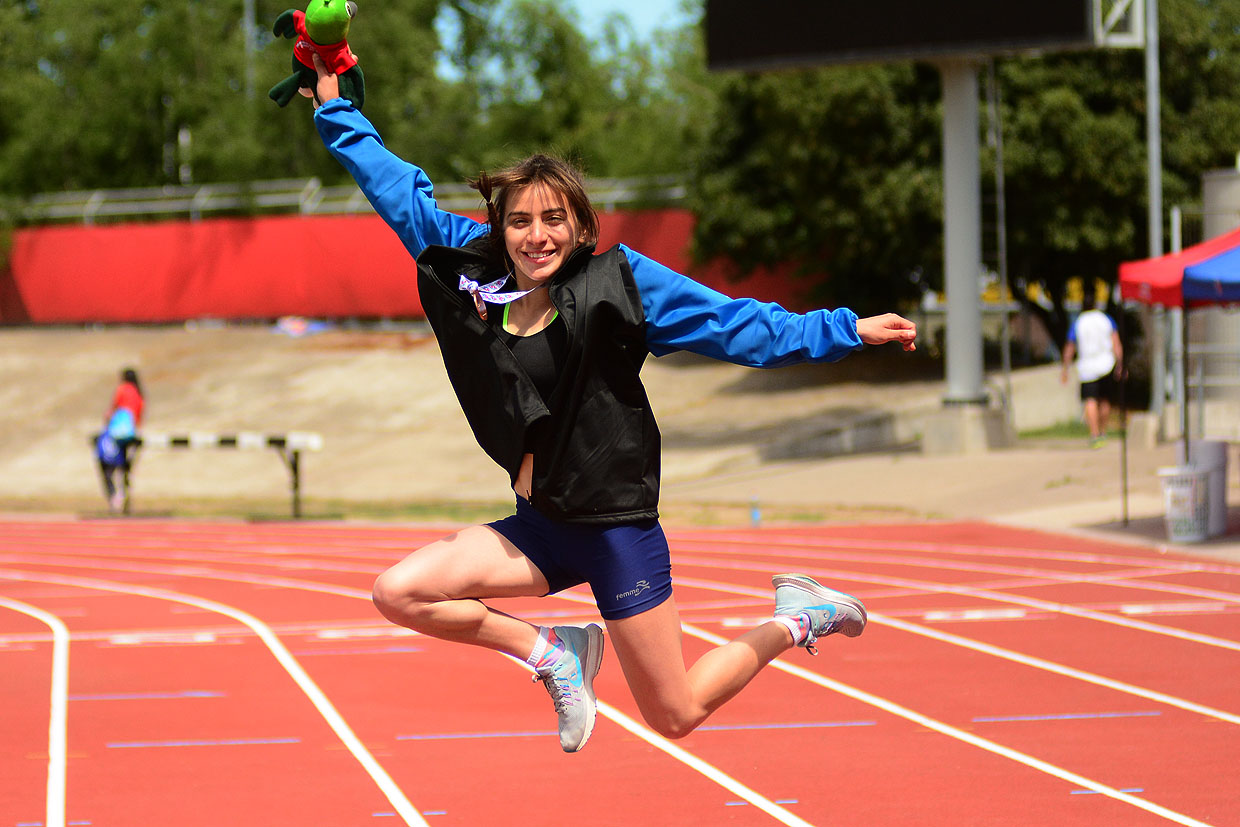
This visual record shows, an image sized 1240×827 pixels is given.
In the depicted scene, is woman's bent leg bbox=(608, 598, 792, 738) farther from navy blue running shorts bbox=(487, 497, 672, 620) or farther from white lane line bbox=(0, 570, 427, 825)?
white lane line bbox=(0, 570, 427, 825)

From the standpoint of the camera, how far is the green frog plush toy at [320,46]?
4.45 metres

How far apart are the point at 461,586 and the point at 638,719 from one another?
3.16 metres

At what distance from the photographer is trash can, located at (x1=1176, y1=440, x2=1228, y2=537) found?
42.6 ft

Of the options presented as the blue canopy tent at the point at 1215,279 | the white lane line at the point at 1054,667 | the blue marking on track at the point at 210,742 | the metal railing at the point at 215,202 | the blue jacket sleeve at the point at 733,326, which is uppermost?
the metal railing at the point at 215,202

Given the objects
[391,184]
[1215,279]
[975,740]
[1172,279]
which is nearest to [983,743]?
[975,740]

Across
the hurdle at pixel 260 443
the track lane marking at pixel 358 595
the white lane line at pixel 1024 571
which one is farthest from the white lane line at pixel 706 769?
the hurdle at pixel 260 443

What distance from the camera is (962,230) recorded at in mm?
20266

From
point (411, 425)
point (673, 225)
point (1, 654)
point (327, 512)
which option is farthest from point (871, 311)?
point (1, 654)

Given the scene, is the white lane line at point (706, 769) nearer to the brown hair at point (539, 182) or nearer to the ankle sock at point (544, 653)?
the ankle sock at point (544, 653)

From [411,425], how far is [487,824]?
69.1 feet

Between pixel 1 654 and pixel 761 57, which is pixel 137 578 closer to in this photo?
pixel 1 654

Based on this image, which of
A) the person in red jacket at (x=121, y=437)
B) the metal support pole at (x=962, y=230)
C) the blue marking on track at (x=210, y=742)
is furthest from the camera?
the metal support pole at (x=962, y=230)

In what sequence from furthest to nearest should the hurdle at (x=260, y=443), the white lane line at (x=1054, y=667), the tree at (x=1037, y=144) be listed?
1. the tree at (x=1037, y=144)
2. the hurdle at (x=260, y=443)
3. the white lane line at (x=1054, y=667)

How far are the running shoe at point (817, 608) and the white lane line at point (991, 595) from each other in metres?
4.39
